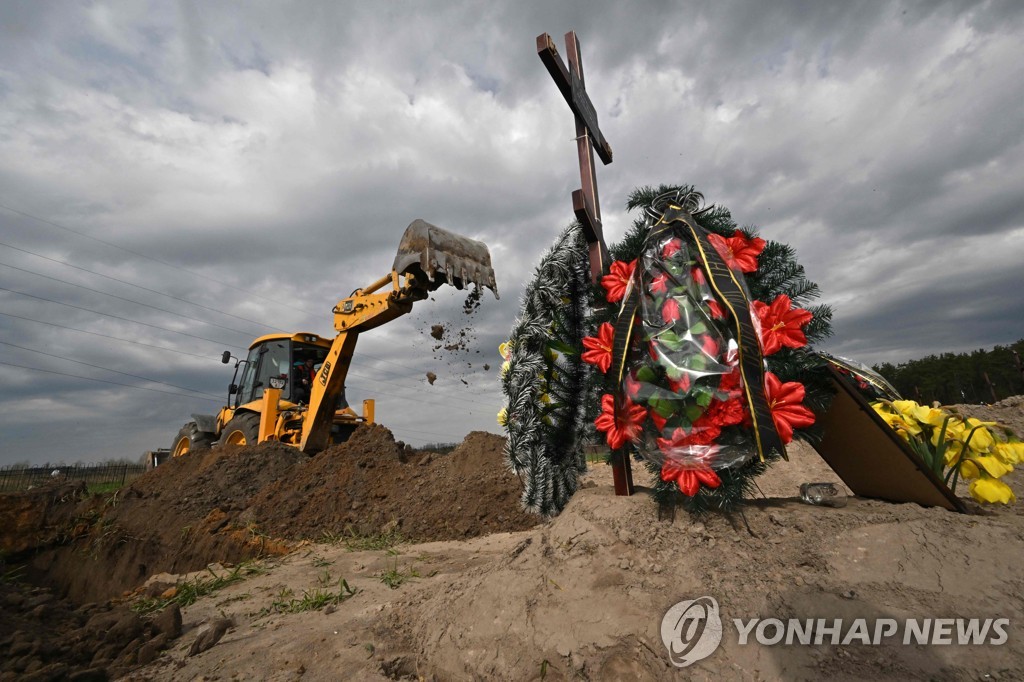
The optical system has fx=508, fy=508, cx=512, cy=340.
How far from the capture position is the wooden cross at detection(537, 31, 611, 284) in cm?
280

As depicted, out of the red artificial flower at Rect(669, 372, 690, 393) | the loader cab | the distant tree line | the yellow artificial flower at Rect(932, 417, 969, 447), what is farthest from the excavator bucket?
the distant tree line

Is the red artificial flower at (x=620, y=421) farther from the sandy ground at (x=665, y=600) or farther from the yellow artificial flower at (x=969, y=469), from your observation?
the yellow artificial flower at (x=969, y=469)

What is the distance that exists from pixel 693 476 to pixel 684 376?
0.42 meters

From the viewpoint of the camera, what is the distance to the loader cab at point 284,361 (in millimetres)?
9867

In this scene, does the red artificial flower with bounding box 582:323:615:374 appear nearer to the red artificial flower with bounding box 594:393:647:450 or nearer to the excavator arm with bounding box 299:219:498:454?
the red artificial flower with bounding box 594:393:647:450

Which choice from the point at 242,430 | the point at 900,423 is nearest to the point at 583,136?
the point at 900,423

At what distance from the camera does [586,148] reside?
10.3 ft

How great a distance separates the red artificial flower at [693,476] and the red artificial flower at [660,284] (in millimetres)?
784

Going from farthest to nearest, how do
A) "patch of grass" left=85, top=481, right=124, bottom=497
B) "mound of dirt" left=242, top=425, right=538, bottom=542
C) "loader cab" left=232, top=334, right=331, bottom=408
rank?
1. "loader cab" left=232, top=334, right=331, bottom=408
2. "patch of grass" left=85, top=481, right=124, bottom=497
3. "mound of dirt" left=242, top=425, right=538, bottom=542

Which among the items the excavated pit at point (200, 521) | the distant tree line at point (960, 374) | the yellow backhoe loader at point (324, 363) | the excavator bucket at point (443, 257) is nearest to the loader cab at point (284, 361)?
the yellow backhoe loader at point (324, 363)

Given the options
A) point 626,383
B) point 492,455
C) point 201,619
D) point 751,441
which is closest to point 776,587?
point 751,441

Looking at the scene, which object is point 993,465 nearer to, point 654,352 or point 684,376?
point 684,376

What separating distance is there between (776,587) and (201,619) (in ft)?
12.0

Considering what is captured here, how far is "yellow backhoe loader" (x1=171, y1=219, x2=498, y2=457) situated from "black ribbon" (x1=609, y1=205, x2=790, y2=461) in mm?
4558
